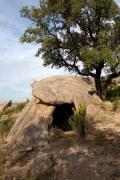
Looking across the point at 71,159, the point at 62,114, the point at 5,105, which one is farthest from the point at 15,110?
the point at 71,159

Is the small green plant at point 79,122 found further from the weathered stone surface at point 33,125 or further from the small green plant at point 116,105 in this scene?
the small green plant at point 116,105

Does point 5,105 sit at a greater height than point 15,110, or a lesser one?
greater

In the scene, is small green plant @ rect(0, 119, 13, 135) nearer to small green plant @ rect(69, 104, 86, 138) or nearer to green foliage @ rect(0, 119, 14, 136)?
green foliage @ rect(0, 119, 14, 136)

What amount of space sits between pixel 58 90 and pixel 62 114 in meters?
1.41

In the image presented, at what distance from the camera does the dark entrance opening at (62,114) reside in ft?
69.5

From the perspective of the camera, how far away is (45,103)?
70.0ft

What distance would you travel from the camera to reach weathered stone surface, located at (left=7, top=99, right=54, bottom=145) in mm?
18920

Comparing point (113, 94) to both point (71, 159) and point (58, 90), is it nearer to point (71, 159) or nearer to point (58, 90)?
point (58, 90)

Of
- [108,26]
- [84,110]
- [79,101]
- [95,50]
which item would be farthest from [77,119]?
[108,26]

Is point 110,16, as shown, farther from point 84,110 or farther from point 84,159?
point 84,159

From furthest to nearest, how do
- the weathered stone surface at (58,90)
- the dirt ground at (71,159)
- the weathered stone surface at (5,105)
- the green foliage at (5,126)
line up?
the weathered stone surface at (5,105), the green foliage at (5,126), the weathered stone surface at (58,90), the dirt ground at (71,159)

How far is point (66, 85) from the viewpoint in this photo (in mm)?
21984

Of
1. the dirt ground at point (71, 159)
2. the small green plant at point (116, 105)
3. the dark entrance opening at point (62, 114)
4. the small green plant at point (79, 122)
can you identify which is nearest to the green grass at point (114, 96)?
the small green plant at point (116, 105)

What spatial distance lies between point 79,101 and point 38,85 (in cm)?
257
